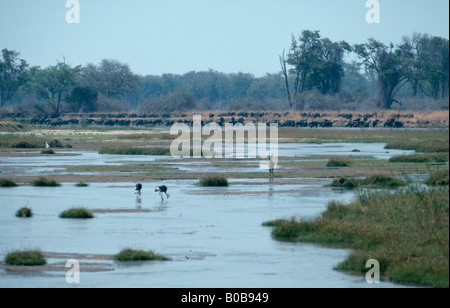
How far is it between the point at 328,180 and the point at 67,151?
87.4 ft

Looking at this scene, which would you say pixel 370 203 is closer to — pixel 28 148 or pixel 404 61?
pixel 28 148

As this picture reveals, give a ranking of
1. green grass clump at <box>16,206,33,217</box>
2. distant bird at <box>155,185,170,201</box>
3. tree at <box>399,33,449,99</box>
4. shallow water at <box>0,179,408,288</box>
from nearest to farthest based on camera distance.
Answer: shallow water at <box>0,179,408,288</box> → green grass clump at <box>16,206,33,217</box> → distant bird at <box>155,185,170,201</box> → tree at <box>399,33,449,99</box>

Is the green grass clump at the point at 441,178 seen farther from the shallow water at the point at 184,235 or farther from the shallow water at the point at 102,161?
the shallow water at the point at 102,161

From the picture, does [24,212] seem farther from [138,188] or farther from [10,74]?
[10,74]

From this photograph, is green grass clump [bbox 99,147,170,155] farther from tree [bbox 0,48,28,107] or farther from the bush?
tree [bbox 0,48,28,107]

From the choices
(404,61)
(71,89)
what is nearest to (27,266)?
(404,61)

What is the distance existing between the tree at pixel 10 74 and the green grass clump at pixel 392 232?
117m

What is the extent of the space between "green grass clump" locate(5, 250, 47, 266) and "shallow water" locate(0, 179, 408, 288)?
74 centimetres

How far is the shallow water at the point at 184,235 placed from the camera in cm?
1526

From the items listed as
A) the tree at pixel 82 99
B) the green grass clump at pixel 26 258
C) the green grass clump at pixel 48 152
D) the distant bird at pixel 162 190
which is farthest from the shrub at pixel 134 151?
the tree at pixel 82 99

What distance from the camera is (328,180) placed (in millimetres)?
34750

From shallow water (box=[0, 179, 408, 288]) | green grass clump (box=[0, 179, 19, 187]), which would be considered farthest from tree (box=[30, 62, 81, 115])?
shallow water (box=[0, 179, 408, 288])

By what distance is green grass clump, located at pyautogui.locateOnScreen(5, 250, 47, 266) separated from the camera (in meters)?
16.5

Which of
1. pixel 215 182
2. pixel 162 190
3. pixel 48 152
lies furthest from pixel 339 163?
pixel 48 152
